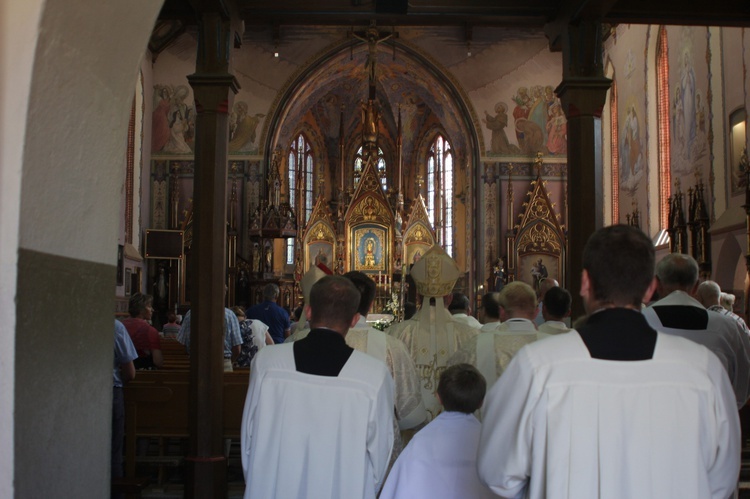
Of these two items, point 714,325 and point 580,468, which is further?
point 714,325

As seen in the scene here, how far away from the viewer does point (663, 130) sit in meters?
17.3

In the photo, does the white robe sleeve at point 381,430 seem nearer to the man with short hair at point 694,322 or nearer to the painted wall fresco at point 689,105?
the man with short hair at point 694,322

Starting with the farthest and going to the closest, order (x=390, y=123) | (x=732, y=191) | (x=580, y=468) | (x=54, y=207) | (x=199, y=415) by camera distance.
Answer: (x=390, y=123) < (x=732, y=191) < (x=199, y=415) < (x=580, y=468) < (x=54, y=207)

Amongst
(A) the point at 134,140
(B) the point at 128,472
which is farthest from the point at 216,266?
(A) the point at 134,140

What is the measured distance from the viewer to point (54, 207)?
2074 millimetres

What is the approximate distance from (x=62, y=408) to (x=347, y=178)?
85.2 ft

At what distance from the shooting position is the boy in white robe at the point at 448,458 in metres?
3.21

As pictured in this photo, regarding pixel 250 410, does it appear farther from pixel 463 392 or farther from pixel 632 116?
pixel 632 116

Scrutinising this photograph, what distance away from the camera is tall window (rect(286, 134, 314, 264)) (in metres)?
26.4

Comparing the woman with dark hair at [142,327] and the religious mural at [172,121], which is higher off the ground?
the religious mural at [172,121]

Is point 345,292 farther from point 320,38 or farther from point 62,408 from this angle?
point 320,38

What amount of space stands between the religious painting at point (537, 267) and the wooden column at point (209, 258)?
591 inches

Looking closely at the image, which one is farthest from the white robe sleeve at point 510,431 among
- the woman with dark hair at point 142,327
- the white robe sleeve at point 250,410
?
the woman with dark hair at point 142,327

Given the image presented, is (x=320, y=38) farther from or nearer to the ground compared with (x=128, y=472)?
farther from the ground
